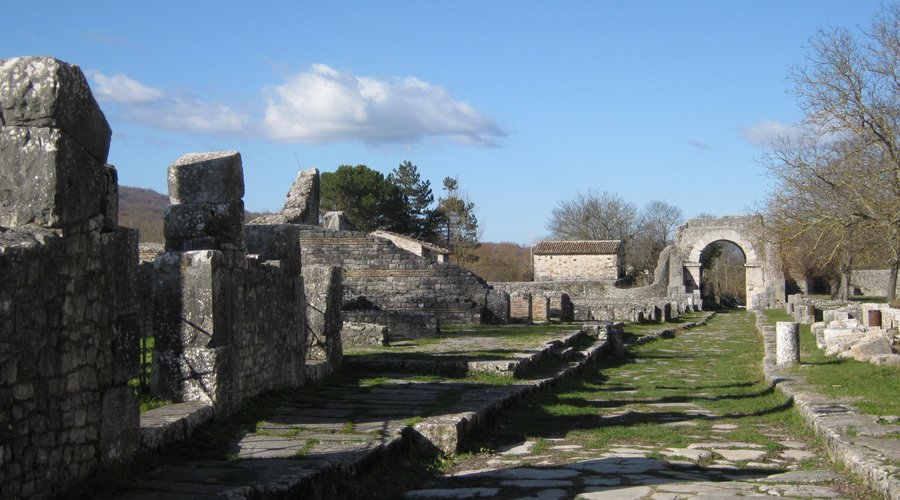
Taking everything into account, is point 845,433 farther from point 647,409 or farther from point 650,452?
point 647,409

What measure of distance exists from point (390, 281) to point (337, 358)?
12293mm

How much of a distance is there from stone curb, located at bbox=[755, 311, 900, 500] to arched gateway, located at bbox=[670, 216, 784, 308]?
41.3 metres

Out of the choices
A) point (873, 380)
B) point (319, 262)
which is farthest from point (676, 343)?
point (873, 380)

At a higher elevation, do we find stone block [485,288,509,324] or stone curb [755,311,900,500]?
stone block [485,288,509,324]

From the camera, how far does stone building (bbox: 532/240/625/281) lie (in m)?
55.2

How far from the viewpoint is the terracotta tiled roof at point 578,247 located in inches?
2180

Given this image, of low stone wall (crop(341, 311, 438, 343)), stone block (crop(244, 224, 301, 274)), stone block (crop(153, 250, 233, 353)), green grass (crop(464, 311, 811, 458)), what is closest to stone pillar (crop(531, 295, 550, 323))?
low stone wall (crop(341, 311, 438, 343))

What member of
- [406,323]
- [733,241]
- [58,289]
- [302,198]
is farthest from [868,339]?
[733,241]

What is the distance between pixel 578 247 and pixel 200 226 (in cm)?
4904

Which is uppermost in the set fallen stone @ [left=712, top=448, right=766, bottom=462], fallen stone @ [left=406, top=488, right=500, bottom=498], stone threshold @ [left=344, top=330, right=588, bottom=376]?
stone threshold @ [left=344, top=330, right=588, bottom=376]

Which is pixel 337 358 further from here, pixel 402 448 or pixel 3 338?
pixel 3 338

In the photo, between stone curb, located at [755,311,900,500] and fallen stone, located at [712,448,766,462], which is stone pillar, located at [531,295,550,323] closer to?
stone curb, located at [755,311,900,500]

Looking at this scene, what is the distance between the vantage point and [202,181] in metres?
8.29

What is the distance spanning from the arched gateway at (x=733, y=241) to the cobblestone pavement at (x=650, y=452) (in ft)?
132
